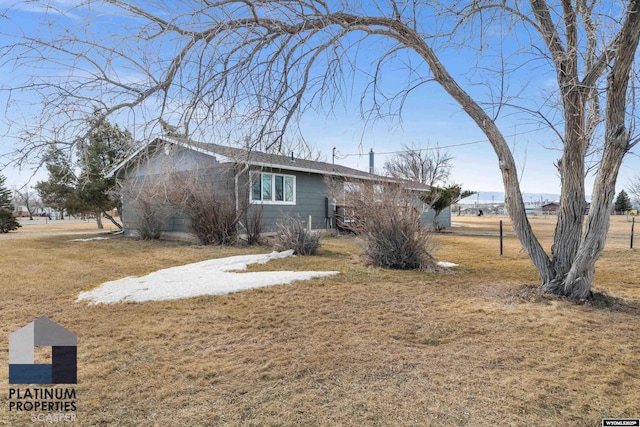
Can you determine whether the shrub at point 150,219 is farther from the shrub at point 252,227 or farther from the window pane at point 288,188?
the window pane at point 288,188

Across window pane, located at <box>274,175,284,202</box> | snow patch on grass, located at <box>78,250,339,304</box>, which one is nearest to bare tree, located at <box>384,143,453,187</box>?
window pane, located at <box>274,175,284,202</box>

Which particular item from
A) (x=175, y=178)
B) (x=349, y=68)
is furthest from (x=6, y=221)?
(x=349, y=68)

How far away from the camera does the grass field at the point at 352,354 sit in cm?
226

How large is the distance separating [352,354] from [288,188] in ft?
37.0

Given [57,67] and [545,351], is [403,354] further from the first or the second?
[57,67]

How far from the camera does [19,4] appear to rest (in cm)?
319

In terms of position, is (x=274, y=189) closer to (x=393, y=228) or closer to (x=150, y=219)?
(x=150, y=219)

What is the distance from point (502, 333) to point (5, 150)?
4.85 meters

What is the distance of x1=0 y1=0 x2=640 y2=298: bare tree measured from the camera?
3449mm

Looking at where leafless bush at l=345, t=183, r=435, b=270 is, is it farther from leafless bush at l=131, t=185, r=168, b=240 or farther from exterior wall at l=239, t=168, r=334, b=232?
leafless bush at l=131, t=185, r=168, b=240

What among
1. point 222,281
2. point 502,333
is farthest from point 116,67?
point 502,333

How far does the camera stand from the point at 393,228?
7016 mm

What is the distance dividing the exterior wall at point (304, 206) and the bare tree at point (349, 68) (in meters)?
8.23

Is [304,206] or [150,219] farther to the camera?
[304,206]
